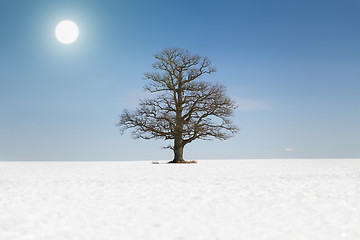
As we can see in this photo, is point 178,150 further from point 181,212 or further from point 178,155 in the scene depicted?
point 181,212

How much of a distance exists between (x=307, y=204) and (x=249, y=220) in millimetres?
2157

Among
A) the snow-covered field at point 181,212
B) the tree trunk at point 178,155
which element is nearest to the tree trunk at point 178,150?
the tree trunk at point 178,155

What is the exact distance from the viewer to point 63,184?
39.4ft

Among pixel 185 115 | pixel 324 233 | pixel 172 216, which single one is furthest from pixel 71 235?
pixel 185 115

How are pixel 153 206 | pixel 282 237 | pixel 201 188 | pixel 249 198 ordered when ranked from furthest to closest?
pixel 201 188, pixel 249 198, pixel 153 206, pixel 282 237

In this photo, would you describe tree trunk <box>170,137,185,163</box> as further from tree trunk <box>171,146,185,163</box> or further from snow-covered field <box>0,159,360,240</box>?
snow-covered field <box>0,159,360,240</box>

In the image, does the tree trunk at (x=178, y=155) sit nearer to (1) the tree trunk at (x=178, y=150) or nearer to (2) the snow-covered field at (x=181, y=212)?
(1) the tree trunk at (x=178, y=150)

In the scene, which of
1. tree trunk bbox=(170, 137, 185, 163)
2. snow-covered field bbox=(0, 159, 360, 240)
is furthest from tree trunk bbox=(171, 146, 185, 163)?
snow-covered field bbox=(0, 159, 360, 240)

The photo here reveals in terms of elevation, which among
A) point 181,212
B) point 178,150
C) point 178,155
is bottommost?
point 181,212

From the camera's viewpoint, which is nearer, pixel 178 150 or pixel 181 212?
pixel 181 212

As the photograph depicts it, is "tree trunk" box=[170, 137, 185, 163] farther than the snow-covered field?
Yes

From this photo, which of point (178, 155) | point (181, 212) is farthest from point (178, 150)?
point (181, 212)

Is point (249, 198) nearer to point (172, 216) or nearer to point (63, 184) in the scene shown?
point (172, 216)

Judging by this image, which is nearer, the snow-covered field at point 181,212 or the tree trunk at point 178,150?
the snow-covered field at point 181,212
